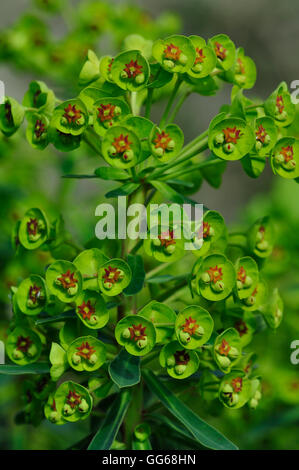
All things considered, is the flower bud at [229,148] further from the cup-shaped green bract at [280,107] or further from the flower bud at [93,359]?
the flower bud at [93,359]

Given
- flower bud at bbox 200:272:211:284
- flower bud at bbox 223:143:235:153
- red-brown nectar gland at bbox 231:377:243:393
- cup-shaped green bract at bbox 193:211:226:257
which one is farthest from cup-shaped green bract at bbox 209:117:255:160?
red-brown nectar gland at bbox 231:377:243:393

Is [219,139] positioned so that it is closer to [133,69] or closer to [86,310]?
[133,69]

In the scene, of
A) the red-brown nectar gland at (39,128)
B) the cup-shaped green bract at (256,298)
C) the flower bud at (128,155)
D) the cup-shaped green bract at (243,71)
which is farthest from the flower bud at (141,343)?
the cup-shaped green bract at (243,71)

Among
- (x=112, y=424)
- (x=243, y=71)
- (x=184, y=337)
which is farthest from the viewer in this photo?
(x=243, y=71)

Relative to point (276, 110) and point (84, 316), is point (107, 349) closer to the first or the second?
point (84, 316)

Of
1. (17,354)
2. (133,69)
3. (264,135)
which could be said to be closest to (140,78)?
(133,69)

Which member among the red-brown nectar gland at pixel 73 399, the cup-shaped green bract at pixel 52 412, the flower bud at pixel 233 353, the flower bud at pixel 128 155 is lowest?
the cup-shaped green bract at pixel 52 412
